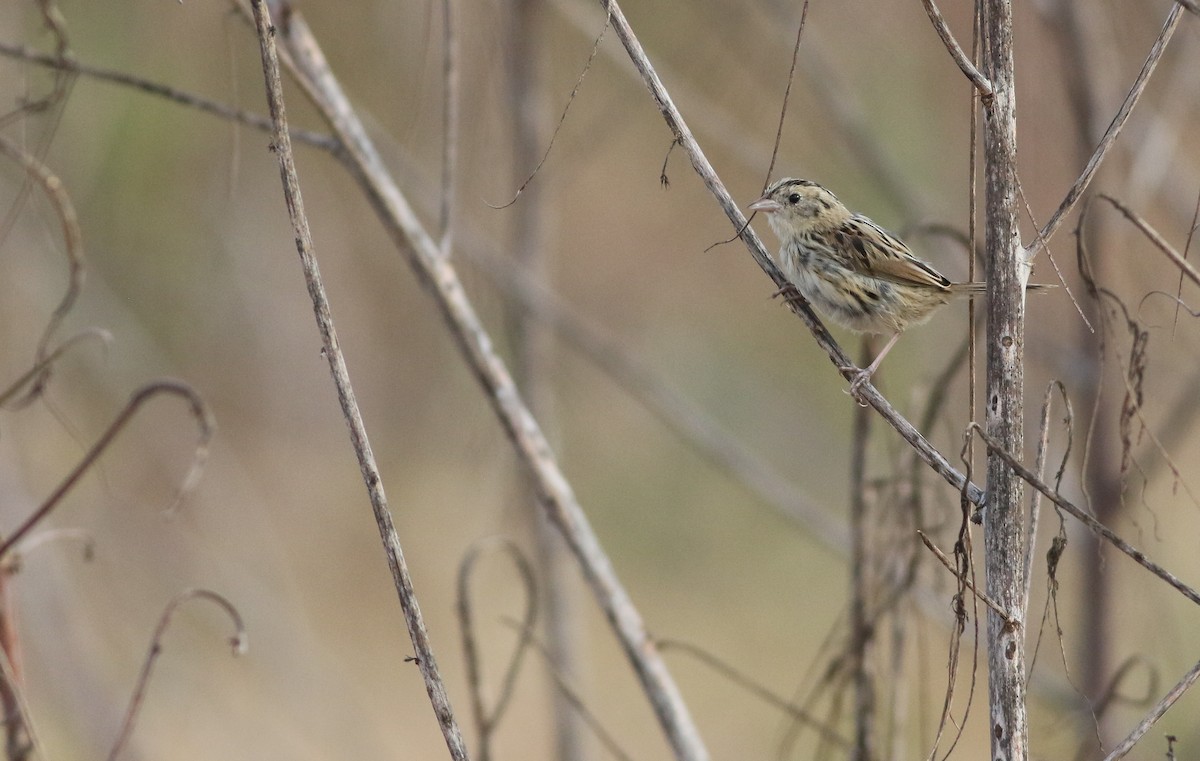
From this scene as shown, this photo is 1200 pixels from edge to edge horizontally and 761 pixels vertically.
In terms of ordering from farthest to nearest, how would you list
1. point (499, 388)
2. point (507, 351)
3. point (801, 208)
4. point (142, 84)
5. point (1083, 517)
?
1. point (507, 351)
2. point (801, 208)
3. point (499, 388)
4. point (142, 84)
5. point (1083, 517)

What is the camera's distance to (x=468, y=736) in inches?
260

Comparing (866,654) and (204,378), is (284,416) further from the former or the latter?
(866,654)

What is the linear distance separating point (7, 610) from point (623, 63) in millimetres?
1957

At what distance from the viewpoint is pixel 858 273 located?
7.89ft

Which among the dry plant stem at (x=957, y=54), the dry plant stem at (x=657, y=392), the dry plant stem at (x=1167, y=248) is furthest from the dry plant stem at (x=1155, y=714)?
the dry plant stem at (x=657, y=392)

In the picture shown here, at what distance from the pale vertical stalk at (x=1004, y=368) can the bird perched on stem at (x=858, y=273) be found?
1174 mm

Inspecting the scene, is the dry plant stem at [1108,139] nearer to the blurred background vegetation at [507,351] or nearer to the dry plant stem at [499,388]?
the blurred background vegetation at [507,351]

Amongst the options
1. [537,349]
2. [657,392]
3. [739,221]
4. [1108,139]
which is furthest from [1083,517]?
[537,349]

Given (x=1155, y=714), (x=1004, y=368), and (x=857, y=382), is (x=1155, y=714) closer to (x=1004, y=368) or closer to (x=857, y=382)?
(x=1004, y=368)

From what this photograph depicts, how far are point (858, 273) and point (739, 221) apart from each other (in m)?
1.14

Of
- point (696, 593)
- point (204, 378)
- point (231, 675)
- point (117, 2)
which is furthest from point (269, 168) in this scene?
point (696, 593)

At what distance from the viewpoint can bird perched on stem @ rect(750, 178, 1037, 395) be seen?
238 cm

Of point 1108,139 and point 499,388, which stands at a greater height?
point 499,388

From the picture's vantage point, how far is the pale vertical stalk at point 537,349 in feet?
10.6
